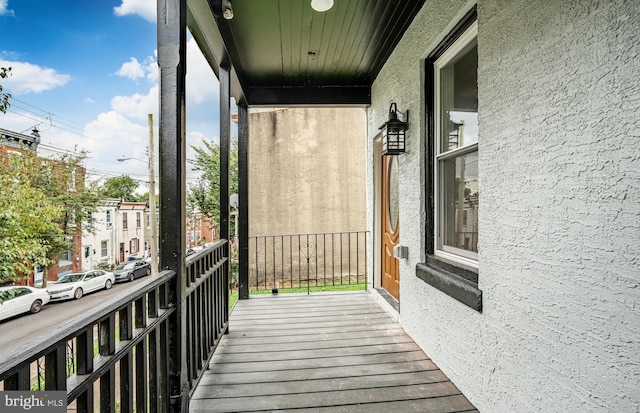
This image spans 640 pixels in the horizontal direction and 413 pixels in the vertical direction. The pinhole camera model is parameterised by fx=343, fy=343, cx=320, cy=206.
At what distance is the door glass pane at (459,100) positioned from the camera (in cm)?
208

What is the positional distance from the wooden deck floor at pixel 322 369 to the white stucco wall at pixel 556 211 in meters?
0.34

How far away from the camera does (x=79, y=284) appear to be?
3.90 ft

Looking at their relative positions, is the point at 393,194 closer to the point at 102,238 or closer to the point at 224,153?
the point at 224,153

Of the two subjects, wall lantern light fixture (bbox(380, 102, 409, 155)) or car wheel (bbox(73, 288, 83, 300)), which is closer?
car wheel (bbox(73, 288, 83, 300))

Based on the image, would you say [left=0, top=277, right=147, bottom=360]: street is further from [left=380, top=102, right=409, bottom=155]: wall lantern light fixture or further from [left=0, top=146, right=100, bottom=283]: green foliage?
[left=380, top=102, right=409, bottom=155]: wall lantern light fixture

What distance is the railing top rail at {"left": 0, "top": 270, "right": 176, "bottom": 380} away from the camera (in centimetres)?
71

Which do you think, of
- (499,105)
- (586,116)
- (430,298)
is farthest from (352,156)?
(586,116)

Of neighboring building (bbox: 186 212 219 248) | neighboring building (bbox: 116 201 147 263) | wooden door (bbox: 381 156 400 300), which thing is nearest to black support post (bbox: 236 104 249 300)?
neighboring building (bbox: 186 212 219 248)

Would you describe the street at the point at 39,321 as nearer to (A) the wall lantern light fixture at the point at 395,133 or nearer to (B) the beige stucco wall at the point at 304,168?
(A) the wall lantern light fixture at the point at 395,133

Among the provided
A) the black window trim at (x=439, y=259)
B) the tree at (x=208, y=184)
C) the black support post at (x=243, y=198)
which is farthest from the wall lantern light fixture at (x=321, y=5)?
the tree at (x=208, y=184)

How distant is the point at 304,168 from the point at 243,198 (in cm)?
334

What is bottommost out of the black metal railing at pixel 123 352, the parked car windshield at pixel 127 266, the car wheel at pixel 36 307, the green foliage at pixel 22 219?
the black metal railing at pixel 123 352
